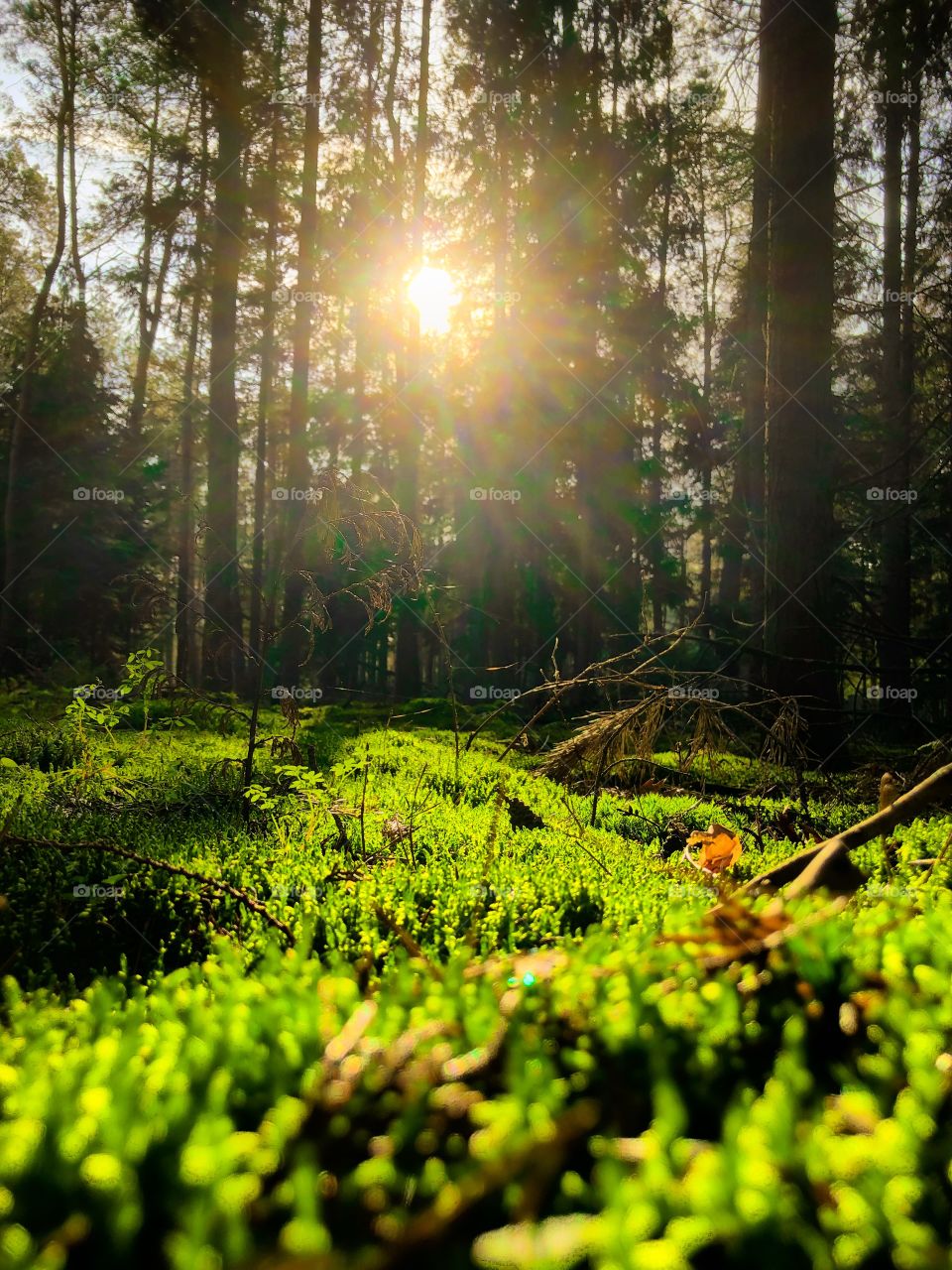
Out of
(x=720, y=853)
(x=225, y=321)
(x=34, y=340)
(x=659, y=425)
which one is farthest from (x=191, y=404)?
(x=720, y=853)

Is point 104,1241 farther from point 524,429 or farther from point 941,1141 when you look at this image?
point 524,429

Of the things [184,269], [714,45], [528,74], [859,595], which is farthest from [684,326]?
[859,595]

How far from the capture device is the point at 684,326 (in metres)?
24.1

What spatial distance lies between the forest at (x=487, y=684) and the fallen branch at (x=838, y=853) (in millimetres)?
18

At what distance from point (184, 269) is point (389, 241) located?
17.9 ft

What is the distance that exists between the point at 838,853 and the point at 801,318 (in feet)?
29.0

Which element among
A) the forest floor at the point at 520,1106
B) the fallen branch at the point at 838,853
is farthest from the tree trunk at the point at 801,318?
the forest floor at the point at 520,1106

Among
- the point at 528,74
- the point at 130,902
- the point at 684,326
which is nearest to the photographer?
the point at 130,902

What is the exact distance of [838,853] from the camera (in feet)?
5.12

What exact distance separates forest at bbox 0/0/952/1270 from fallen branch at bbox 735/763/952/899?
0.06 ft

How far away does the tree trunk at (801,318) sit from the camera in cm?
880

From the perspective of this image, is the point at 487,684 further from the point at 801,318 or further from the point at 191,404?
the point at 801,318

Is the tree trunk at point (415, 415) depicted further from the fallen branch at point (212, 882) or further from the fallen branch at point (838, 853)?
Result: the fallen branch at point (838, 853)

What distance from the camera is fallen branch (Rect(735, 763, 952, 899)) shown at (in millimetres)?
1531
